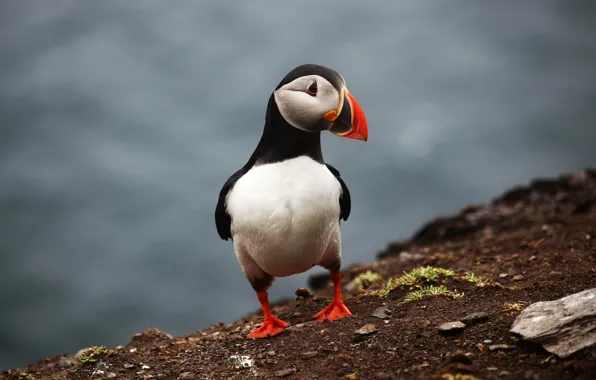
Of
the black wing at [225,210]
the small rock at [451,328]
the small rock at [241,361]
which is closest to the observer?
the small rock at [451,328]

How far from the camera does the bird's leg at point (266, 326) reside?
7.42m

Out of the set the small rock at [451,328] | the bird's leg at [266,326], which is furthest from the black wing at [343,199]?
the small rock at [451,328]

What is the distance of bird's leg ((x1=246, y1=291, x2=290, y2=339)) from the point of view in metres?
7.42

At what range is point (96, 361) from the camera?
7398 mm

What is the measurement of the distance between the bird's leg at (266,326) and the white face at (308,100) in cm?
217

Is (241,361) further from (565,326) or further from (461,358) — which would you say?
(565,326)

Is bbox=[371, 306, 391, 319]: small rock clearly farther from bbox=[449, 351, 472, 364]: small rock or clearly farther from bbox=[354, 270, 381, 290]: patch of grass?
bbox=[354, 270, 381, 290]: patch of grass

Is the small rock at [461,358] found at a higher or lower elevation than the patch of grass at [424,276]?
lower

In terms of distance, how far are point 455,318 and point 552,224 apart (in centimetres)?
786

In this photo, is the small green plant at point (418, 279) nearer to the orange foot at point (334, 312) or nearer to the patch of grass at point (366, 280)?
the orange foot at point (334, 312)

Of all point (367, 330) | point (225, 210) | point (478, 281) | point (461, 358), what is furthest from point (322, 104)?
point (478, 281)

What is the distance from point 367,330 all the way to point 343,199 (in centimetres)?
146

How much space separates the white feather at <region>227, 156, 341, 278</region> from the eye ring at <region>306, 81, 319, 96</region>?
2.23 ft

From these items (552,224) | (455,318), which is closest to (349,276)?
(552,224)
